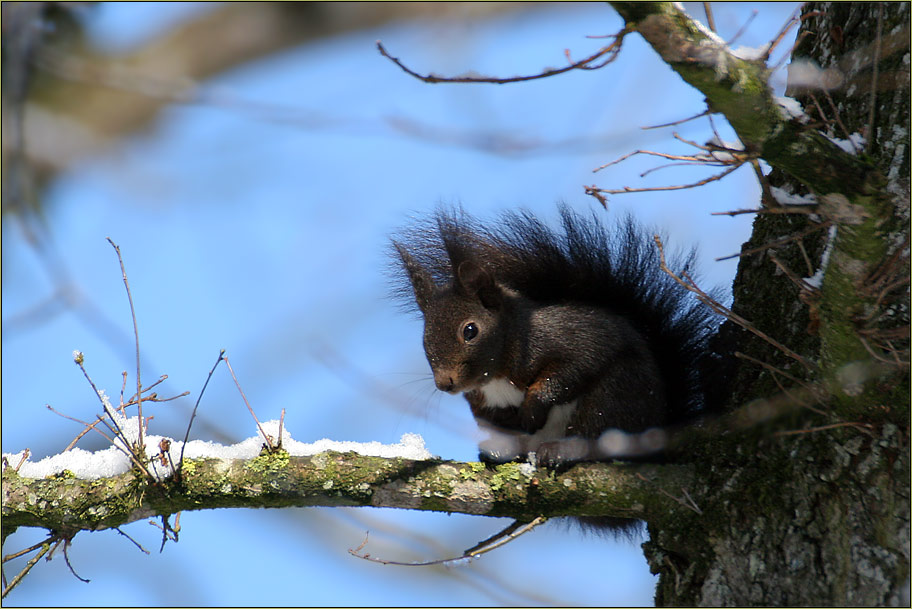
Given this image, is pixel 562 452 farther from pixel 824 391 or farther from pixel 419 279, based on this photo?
pixel 419 279

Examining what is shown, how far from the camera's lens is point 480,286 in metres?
2.53

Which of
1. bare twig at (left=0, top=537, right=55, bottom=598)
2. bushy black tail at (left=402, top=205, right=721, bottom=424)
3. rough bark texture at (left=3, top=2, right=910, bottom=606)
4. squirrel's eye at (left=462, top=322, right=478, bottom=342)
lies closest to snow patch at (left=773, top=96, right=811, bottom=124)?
rough bark texture at (left=3, top=2, right=910, bottom=606)

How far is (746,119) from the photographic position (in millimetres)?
1538

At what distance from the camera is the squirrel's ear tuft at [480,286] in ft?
8.20

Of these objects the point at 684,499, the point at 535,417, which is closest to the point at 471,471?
the point at 535,417

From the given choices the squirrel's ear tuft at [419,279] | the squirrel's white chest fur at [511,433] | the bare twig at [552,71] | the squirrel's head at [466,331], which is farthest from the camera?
the squirrel's ear tuft at [419,279]

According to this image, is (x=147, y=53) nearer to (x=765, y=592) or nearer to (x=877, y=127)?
(x=877, y=127)

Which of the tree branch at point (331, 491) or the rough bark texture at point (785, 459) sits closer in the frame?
the rough bark texture at point (785, 459)

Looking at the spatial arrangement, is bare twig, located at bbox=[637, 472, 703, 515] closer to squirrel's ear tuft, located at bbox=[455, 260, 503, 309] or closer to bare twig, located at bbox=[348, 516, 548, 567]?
bare twig, located at bbox=[348, 516, 548, 567]

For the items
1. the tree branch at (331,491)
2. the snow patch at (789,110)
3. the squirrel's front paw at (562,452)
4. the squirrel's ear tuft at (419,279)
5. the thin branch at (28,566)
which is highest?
the squirrel's ear tuft at (419,279)

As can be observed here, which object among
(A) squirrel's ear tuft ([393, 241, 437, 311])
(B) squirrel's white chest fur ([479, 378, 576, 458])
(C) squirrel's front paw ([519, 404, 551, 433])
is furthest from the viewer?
(A) squirrel's ear tuft ([393, 241, 437, 311])

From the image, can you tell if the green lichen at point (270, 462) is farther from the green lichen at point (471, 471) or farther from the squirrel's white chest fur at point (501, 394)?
the squirrel's white chest fur at point (501, 394)

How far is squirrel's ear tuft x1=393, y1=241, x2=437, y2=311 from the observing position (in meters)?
2.63

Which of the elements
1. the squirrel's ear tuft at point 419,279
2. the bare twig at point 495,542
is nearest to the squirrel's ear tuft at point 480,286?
the squirrel's ear tuft at point 419,279
